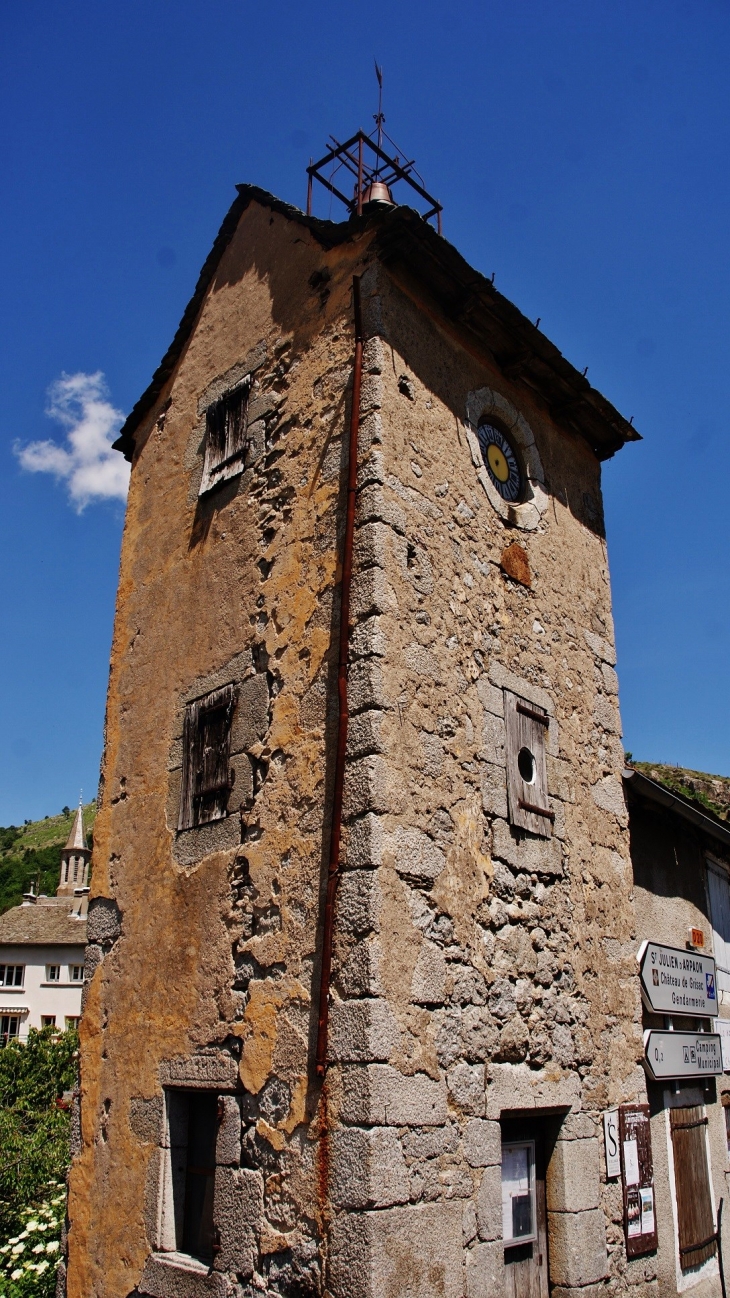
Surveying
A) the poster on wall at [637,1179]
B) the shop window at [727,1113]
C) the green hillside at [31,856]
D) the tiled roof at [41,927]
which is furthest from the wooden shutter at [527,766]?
the green hillside at [31,856]

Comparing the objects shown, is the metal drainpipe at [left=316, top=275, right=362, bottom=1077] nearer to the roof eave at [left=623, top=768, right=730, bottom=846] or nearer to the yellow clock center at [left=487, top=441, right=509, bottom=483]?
the yellow clock center at [left=487, top=441, right=509, bottom=483]

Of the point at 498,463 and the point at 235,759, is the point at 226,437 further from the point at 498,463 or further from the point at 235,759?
the point at 235,759

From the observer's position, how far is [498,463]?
6684mm

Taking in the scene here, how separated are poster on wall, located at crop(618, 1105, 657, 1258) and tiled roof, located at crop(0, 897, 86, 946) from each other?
1314 inches

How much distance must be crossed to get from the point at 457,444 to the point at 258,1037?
3.67 m

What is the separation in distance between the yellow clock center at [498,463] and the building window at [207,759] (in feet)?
7.72

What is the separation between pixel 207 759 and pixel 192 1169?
2309 millimetres

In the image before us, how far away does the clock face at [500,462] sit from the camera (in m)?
6.55

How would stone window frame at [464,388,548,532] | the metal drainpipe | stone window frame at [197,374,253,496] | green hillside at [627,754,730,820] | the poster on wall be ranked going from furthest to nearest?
green hillside at [627,754,730,820] < stone window frame at [197,374,253,496] < stone window frame at [464,388,548,532] < the poster on wall < the metal drainpipe

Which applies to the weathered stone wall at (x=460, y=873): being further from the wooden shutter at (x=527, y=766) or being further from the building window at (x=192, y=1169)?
the building window at (x=192, y=1169)

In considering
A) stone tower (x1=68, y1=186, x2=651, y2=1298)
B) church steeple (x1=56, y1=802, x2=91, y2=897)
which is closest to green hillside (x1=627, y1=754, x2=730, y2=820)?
stone tower (x1=68, y1=186, x2=651, y2=1298)


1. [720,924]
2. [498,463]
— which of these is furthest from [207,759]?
[720,924]

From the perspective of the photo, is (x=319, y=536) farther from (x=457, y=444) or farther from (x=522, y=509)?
(x=522, y=509)

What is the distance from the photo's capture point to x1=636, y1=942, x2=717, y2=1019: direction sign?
22.1 ft
